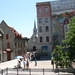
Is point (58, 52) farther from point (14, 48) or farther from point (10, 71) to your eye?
point (14, 48)

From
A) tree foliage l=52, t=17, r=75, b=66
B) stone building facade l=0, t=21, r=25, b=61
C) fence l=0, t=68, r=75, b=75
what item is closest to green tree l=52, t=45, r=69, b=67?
tree foliage l=52, t=17, r=75, b=66

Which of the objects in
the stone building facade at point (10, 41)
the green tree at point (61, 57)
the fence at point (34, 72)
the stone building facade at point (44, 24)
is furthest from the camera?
the stone building facade at point (44, 24)

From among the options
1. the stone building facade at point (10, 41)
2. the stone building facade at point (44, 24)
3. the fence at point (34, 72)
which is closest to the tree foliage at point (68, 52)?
the fence at point (34, 72)

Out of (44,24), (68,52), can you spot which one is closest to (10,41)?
(44,24)

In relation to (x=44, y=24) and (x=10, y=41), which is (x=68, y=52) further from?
(x=44, y=24)

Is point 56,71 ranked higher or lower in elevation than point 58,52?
lower

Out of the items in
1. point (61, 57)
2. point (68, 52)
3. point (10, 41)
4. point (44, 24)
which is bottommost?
point (61, 57)

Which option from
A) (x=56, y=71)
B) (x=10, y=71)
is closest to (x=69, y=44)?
(x=56, y=71)

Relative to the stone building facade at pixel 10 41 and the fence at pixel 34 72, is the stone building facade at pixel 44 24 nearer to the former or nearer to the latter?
the stone building facade at pixel 10 41

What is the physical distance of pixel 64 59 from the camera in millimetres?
18281

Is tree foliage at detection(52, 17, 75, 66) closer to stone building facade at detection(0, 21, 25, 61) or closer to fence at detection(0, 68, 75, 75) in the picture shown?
fence at detection(0, 68, 75, 75)

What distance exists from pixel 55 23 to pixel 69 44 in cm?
3373

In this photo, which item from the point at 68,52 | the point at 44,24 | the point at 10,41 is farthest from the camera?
the point at 44,24

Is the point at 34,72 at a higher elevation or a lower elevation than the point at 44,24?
lower
